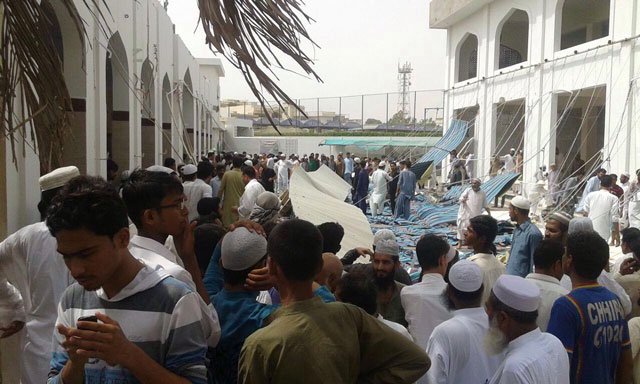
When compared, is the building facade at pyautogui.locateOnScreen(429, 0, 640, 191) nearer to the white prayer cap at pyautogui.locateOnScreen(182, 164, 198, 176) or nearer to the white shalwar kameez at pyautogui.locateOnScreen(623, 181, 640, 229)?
the white shalwar kameez at pyautogui.locateOnScreen(623, 181, 640, 229)

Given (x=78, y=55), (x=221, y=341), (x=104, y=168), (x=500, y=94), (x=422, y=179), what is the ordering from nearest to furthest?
(x=221, y=341) → (x=78, y=55) → (x=104, y=168) → (x=500, y=94) → (x=422, y=179)

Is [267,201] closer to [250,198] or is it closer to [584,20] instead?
[250,198]

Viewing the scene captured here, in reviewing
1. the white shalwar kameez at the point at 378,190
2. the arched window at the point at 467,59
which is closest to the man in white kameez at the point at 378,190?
the white shalwar kameez at the point at 378,190

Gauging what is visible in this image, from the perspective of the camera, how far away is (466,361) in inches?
96.3

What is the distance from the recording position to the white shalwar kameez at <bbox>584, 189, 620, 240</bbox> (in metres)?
9.16

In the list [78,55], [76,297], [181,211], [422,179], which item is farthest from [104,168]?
[422,179]

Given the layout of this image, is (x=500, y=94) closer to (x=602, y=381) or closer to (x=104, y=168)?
(x=104, y=168)

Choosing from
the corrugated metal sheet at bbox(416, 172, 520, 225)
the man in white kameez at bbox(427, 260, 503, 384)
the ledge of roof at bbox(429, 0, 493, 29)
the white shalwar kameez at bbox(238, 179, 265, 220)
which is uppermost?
the ledge of roof at bbox(429, 0, 493, 29)

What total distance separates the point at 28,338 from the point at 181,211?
1.08 meters

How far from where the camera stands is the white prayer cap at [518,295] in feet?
7.27

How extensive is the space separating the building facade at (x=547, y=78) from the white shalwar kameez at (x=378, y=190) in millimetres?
4099

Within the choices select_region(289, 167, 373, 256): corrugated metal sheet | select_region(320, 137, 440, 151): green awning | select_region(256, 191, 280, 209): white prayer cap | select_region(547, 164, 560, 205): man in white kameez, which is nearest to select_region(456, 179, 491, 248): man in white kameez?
select_region(289, 167, 373, 256): corrugated metal sheet

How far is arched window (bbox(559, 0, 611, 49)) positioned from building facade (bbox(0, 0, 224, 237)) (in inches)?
461

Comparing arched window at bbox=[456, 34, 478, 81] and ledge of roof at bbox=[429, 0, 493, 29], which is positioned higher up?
ledge of roof at bbox=[429, 0, 493, 29]
